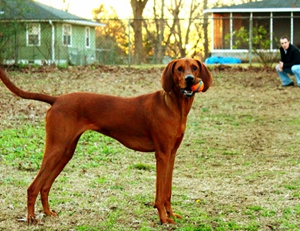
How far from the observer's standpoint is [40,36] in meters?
33.5

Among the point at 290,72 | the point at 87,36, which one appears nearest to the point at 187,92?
the point at 290,72

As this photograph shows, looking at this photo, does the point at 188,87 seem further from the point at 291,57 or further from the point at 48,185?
the point at 291,57

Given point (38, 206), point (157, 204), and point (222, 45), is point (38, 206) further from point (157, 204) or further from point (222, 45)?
point (222, 45)

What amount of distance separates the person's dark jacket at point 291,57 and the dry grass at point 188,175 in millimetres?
3655

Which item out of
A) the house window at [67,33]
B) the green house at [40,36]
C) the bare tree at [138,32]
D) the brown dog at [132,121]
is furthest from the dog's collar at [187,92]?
the house window at [67,33]

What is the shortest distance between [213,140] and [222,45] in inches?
1061

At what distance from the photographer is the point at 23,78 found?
20.3 meters

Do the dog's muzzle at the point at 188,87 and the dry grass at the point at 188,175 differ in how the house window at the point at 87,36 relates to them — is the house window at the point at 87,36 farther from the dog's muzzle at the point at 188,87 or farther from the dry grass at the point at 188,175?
the dog's muzzle at the point at 188,87

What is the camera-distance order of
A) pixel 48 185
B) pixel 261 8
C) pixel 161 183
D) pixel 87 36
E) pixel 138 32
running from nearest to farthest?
pixel 161 183 → pixel 48 185 → pixel 138 32 → pixel 261 8 → pixel 87 36

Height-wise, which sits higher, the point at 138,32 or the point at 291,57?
the point at 138,32

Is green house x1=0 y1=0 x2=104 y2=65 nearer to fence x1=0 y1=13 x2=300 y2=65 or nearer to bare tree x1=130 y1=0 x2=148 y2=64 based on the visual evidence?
fence x1=0 y1=13 x2=300 y2=65

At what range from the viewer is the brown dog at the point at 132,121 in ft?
18.3

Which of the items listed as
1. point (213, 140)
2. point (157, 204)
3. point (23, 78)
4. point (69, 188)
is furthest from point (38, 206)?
point (23, 78)

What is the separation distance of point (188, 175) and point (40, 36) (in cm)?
2688
